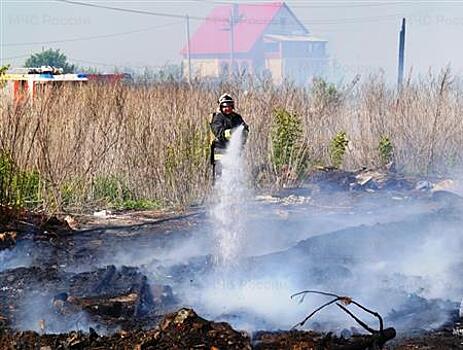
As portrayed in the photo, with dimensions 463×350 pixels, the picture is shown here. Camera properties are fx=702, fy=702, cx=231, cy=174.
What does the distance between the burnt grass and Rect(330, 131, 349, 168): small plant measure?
2.97m

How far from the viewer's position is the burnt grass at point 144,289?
4949 millimetres

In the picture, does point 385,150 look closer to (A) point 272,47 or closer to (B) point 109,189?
(B) point 109,189

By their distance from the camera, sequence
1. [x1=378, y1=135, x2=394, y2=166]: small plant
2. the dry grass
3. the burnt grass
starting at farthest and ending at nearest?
[x1=378, y1=135, x2=394, y2=166]: small plant
the dry grass
the burnt grass

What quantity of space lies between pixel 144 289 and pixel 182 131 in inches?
211

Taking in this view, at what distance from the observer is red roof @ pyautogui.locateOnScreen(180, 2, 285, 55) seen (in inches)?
1819

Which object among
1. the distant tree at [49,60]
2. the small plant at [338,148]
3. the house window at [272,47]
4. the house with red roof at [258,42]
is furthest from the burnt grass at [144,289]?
the house window at [272,47]

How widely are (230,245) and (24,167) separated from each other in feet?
12.7

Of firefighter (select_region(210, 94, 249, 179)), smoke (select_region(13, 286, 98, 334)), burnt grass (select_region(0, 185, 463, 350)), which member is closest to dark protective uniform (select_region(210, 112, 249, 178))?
firefighter (select_region(210, 94, 249, 179))

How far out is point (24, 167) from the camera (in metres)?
10.5

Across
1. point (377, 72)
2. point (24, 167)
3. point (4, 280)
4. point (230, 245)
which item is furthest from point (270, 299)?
point (377, 72)

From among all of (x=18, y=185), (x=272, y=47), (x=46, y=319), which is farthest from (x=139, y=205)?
(x=272, y=47)

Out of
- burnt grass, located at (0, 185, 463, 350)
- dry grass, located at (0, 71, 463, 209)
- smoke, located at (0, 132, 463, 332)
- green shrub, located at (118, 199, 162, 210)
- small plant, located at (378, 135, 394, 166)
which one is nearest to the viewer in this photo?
burnt grass, located at (0, 185, 463, 350)

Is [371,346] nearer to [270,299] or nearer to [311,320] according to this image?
[311,320]

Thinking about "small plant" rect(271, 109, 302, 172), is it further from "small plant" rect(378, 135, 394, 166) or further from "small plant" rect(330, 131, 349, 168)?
"small plant" rect(378, 135, 394, 166)
